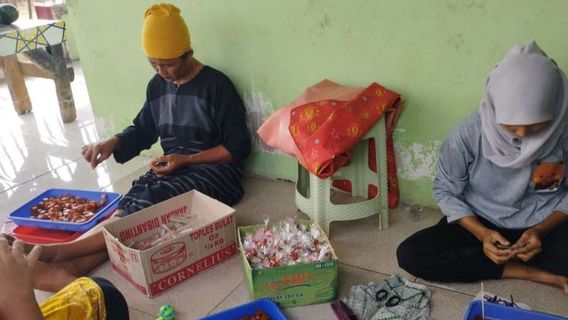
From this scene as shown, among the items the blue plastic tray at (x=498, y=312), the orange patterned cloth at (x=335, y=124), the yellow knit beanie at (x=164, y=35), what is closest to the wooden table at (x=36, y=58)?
the yellow knit beanie at (x=164, y=35)

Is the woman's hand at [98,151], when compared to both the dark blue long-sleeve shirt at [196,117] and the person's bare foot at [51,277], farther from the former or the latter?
the person's bare foot at [51,277]

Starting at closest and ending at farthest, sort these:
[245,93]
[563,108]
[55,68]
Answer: [563,108]
[245,93]
[55,68]

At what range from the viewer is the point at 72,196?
2.37 meters

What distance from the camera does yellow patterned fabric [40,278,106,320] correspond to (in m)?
1.24

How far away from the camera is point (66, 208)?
89.0 inches

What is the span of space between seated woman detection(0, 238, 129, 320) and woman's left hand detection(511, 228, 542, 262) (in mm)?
1196

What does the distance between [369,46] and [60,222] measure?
148cm

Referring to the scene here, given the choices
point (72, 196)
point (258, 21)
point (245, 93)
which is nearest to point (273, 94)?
point (245, 93)

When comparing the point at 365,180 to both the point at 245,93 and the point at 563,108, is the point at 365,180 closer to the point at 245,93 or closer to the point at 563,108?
the point at 245,93

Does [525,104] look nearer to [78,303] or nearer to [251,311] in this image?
[251,311]

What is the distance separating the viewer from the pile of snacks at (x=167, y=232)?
189 centimetres

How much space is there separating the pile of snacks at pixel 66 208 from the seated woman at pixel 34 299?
0.83 m

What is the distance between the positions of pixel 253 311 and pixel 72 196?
1.26 metres

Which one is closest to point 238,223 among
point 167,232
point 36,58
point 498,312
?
point 167,232
